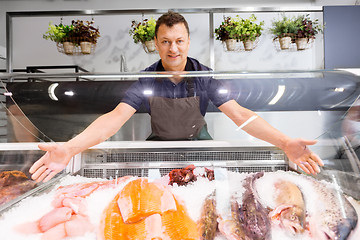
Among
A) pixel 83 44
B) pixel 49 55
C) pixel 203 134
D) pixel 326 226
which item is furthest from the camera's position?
pixel 49 55

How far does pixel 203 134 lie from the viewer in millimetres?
1065

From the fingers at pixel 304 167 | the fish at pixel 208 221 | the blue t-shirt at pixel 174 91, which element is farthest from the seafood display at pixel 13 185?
the fingers at pixel 304 167

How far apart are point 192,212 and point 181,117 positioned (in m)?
0.36

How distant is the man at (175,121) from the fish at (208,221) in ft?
0.87

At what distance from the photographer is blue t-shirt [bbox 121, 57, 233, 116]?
1.06 m

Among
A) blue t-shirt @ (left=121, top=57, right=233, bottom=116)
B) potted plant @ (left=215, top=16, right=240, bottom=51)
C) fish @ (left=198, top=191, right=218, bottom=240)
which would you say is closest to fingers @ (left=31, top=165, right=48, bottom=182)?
blue t-shirt @ (left=121, top=57, right=233, bottom=116)

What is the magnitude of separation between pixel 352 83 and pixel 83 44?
318cm

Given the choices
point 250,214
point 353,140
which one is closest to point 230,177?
point 250,214

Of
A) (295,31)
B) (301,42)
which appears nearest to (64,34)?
(295,31)

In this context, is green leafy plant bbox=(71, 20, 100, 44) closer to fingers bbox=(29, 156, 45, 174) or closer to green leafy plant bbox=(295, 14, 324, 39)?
green leafy plant bbox=(295, 14, 324, 39)

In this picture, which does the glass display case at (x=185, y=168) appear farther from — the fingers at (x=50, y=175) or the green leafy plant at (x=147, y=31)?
the green leafy plant at (x=147, y=31)

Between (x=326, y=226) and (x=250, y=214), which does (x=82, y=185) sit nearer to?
(x=250, y=214)

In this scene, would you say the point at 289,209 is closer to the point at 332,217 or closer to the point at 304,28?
the point at 332,217

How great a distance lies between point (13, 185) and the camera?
1.13 m
